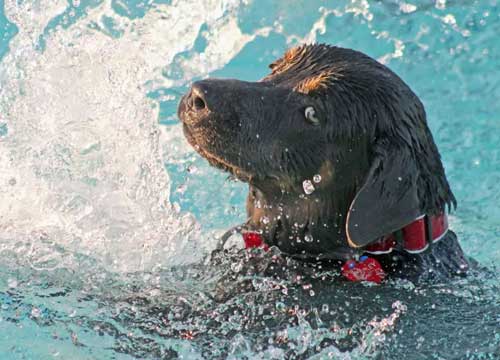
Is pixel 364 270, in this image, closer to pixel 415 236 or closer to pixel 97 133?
pixel 415 236

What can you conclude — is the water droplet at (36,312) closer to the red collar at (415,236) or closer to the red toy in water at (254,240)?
the red toy in water at (254,240)

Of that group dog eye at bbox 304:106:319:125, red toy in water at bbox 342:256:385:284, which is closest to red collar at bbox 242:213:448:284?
red toy in water at bbox 342:256:385:284

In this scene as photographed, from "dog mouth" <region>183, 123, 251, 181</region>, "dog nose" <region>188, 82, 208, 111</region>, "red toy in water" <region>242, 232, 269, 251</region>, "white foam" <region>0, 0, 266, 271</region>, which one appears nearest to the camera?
"dog nose" <region>188, 82, 208, 111</region>

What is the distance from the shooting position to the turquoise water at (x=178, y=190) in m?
4.56

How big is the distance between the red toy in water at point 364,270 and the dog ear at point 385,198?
0.78 feet

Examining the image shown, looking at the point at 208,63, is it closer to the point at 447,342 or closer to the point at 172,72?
the point at 172,72

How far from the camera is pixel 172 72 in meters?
8.98

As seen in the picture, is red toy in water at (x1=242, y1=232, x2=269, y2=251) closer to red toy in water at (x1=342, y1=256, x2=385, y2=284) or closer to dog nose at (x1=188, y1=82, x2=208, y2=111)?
red toy in water at (x1=342, y1=256, x2=385, y2=284)

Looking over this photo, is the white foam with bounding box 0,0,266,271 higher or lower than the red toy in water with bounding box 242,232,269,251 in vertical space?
lower

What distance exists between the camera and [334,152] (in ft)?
14.9

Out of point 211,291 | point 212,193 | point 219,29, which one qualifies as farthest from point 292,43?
point 211,291

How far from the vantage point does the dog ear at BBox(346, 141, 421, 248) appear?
14.4 feet

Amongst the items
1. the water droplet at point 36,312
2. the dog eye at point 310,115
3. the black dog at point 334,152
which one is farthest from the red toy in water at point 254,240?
the water droplet at point 36,312

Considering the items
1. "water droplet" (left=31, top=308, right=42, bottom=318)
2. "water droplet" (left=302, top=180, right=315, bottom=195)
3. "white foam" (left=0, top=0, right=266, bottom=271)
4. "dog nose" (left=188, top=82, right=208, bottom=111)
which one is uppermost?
"dog nose" (left=188, top=82, right=208, bottom=111)
